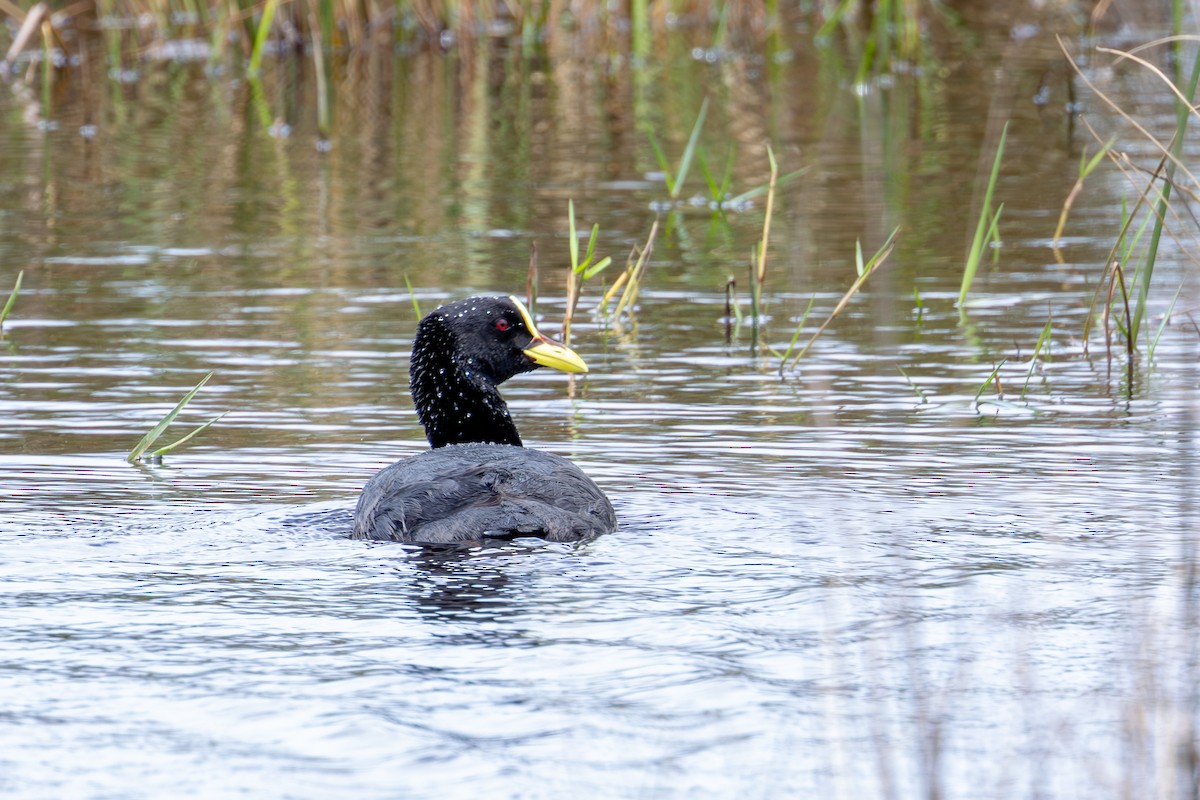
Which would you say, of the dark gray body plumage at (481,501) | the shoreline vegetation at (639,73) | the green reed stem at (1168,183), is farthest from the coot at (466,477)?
the green reed stem at (1168,183)

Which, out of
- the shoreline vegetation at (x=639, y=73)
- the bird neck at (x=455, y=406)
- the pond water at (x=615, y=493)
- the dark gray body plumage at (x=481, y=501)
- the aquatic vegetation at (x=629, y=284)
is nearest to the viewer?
the pond water at (x=615, y=493)

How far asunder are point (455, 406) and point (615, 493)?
744 mm

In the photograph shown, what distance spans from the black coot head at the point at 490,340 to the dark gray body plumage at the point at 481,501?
1.04m

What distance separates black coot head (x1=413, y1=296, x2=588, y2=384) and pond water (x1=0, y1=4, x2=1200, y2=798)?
0.47 meters

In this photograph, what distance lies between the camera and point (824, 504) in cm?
650

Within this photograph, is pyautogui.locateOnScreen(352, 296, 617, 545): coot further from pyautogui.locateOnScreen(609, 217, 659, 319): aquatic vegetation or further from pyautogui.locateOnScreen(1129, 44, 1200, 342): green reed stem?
pyautogui.locateOnScreen(609, 217, 659, 319): aquatic vegetation

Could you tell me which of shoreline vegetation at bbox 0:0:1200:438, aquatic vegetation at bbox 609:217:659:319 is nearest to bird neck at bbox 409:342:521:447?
shoreline vegetation at bbox 0:0:1200:438

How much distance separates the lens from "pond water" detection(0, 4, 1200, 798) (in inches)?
167

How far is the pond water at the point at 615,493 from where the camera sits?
13.9 ft

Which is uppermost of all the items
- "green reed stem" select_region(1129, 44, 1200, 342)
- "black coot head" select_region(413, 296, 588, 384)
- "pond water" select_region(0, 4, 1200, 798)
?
"green reed stem" select_region(1129, 44, 1200, 342)

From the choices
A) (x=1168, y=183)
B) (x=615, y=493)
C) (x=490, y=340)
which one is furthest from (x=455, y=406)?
(x=1168, y=183)

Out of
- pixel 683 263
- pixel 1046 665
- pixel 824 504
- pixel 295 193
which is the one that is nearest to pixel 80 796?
pixel 1046 665

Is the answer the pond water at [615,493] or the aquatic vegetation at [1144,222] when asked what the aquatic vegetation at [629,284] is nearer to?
the pond water at [615,493]

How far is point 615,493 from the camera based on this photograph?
22.5ft
